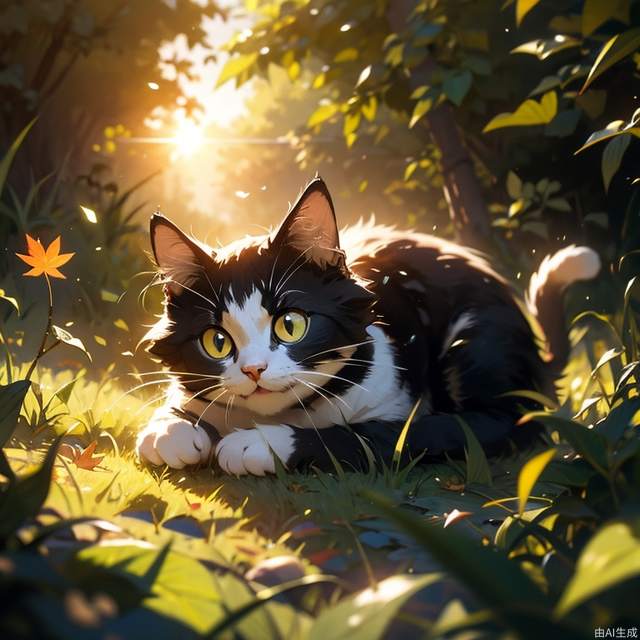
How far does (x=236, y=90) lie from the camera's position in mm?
4457

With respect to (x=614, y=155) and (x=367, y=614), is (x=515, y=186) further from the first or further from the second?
(x=367, y=614)

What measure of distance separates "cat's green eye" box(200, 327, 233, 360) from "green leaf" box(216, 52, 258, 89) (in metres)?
2.74

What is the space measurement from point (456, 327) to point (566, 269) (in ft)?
1.79

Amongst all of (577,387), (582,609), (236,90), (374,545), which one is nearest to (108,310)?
(236,90)

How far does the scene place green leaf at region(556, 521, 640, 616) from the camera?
813 millimetres

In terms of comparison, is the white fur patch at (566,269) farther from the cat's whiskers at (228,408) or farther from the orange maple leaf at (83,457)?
the orange maple leaf at (83,457)

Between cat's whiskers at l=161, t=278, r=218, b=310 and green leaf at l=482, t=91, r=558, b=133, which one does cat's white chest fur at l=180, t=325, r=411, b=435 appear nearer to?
cat's whiskers at l=161, t=278, r=218, b=310

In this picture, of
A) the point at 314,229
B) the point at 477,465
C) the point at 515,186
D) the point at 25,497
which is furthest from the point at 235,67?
the point at 25,497

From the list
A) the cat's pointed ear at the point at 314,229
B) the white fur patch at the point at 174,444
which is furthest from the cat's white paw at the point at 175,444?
the cat's pointed ear at the point at 314,229

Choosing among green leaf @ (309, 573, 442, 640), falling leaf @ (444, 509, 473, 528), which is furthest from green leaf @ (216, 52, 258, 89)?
green leaf @ (309, 573, 442, 640)

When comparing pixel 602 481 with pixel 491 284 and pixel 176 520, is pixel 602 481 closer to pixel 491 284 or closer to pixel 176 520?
pixel 176 520

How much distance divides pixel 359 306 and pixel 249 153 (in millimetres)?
19370

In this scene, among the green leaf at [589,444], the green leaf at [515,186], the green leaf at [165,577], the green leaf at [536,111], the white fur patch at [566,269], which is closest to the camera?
the green leaf at [165,577]

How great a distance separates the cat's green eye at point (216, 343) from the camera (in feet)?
7.25
